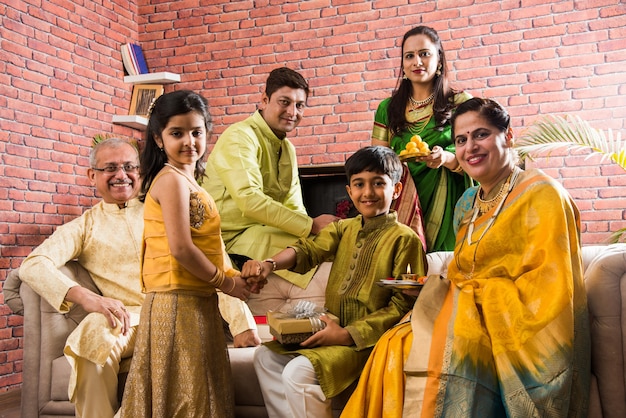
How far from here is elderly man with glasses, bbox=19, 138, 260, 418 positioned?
8.09 ft

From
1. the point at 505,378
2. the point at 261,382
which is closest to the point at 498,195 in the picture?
the point at 505,378

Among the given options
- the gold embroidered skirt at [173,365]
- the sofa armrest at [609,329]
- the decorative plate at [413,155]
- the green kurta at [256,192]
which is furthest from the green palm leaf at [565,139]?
the gold embroidered skirt at [173,365]

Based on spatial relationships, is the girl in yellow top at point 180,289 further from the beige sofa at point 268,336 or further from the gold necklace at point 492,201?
the gold necklace at point 492,201

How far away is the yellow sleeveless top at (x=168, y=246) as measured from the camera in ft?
6.95

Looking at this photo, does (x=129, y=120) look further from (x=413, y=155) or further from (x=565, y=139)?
(x=565, y=139)

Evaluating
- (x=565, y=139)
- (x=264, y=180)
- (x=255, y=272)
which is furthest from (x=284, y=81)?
(x=565, y=139)

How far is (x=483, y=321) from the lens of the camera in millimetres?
1959

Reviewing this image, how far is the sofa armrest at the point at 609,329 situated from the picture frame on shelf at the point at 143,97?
478 centimetres

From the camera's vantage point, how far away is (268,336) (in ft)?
10.1

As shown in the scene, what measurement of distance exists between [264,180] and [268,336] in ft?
2.70

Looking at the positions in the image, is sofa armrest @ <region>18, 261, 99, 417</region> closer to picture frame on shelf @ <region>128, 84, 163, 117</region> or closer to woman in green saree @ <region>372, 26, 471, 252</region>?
woman in green saree @ <region>372, 26, 471, 252</region>

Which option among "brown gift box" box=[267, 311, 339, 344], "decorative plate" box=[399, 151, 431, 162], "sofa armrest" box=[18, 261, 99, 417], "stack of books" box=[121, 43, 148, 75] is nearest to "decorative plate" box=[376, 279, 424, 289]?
"brown gift box" box=[267, 311, 339, 344]

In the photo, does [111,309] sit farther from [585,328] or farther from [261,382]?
[585,328]

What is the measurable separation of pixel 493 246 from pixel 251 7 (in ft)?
15.8
